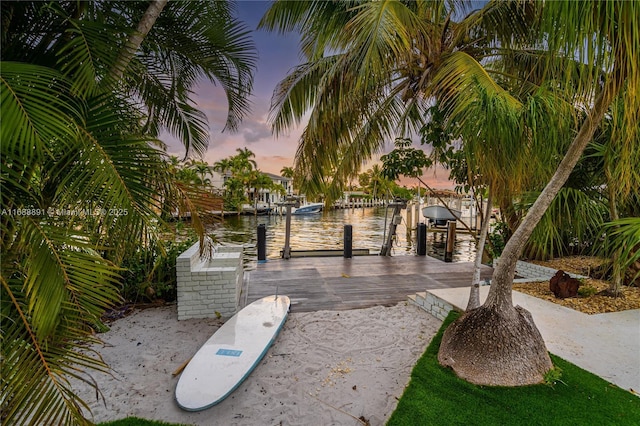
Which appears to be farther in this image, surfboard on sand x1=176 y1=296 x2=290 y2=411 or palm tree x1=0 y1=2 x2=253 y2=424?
surfboard on sand x1=176 y1=296 x2=290 y2=411

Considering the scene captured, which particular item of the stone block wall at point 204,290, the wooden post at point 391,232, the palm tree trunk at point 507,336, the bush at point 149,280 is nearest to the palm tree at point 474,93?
the palm tree trunk at point 507,336

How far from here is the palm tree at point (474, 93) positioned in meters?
2.62

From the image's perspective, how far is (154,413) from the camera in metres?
2.81

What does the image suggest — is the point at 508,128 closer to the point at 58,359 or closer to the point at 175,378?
the point at 58,359

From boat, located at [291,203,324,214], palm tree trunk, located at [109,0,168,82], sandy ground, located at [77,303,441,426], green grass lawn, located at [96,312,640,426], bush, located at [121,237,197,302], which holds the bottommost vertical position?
sandy ground, located at [77,303,441,426]

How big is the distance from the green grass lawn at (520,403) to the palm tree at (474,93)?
0.62 ft

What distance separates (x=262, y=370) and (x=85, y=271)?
2518 millimetres

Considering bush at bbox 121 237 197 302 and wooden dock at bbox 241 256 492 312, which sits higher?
bush at bbox 121 237 197 302

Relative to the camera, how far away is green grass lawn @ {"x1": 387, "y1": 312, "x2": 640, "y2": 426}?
2.57 m

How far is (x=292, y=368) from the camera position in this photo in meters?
3.53

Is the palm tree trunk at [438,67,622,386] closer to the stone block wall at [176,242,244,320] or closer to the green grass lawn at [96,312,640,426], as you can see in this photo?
the green grass lawn at [96,312,640,426]

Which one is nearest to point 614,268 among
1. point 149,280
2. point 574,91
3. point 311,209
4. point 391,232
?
point 574,91

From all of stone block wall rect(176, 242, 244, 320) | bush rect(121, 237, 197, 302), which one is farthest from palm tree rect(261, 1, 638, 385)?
bush rect(121, 237, 197, 302)

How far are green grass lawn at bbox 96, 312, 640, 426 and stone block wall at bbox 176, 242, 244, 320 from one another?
2.21 meters
